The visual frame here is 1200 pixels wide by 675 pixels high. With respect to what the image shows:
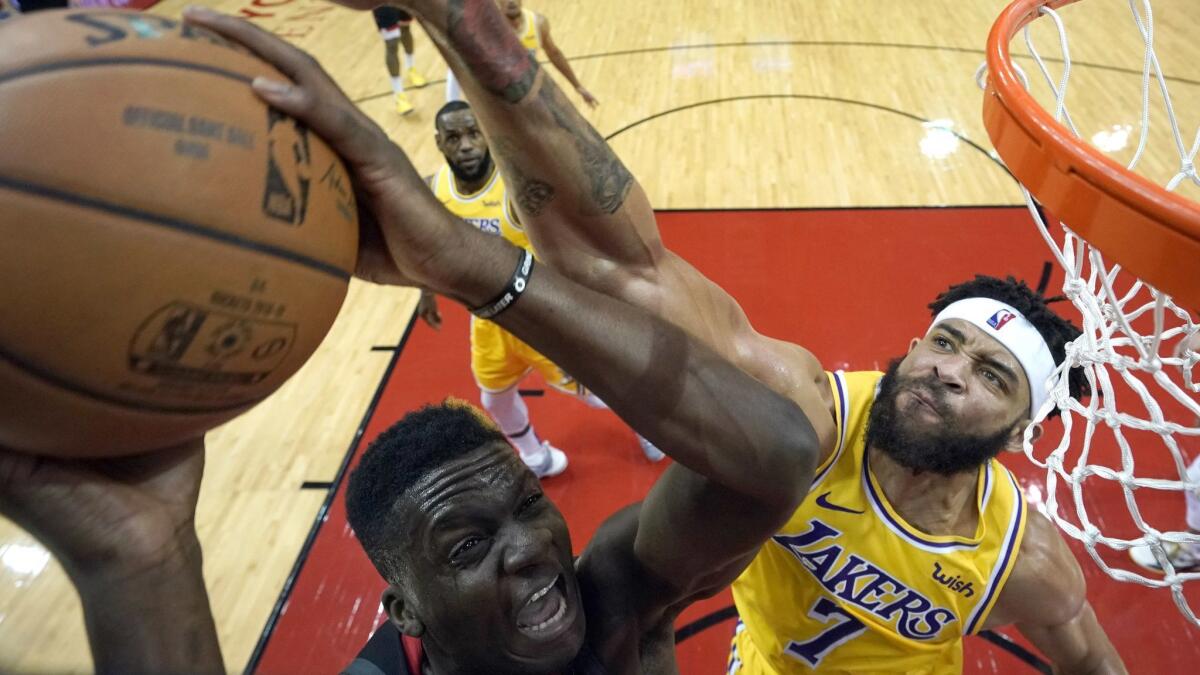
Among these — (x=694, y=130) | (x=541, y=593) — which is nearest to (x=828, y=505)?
(x=541, y=593)

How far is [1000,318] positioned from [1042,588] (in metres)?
0.68

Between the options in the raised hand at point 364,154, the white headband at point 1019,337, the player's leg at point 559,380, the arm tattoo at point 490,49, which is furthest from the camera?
the player's leg at point 559,380

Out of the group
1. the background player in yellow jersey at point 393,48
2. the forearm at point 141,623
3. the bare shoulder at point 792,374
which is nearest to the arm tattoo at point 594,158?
the bare shoulder at point 792,374

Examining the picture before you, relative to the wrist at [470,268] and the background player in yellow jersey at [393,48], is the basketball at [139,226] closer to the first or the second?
the wrist at [470,268]

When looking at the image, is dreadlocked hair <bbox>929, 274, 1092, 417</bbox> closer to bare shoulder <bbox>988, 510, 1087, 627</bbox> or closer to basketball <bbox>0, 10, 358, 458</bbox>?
bare shoulder <bbox>988, 510, 1087, 627</bbox>

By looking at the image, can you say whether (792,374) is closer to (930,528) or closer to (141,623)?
(930,528)

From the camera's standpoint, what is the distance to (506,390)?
3506 millimetres

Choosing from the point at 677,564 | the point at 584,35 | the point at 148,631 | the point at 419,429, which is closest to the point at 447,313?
the point at 419,429

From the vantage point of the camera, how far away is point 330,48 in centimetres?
868

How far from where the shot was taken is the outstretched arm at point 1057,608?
195 centimetres

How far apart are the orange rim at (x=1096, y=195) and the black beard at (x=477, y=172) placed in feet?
7.42

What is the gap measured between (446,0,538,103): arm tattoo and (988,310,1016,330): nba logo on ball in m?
1.48

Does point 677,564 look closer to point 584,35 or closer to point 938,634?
point 938,634

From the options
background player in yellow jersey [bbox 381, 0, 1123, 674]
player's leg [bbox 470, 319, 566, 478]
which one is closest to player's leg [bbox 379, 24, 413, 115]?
player's leg [bbox 470, 319, 566, 478]
